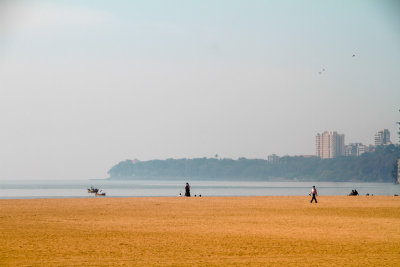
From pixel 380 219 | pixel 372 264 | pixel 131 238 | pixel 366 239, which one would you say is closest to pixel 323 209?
pixel 380 219

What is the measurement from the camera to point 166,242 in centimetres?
2247

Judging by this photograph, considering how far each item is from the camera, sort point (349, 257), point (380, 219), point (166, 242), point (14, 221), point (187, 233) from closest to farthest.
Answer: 1. point (349, 257)
2. point (166, 242)
3. point (187, 233)
4. point (14, 221)
5. point (380, 219)

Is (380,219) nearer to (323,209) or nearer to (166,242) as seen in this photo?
(323,209)

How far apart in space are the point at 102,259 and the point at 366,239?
1094 centimetres

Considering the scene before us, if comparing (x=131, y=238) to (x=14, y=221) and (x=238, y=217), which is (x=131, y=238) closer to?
(x=14, y=221)

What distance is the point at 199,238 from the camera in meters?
23.8

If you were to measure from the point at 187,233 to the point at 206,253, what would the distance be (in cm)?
602

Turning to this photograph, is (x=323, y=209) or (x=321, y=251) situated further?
(x=323, y=209)

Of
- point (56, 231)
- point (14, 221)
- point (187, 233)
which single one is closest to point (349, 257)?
point (187, 233)

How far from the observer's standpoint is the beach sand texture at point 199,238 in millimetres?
18406

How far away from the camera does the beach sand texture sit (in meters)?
18.4

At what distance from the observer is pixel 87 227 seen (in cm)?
2766

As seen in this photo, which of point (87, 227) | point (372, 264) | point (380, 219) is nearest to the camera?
point (372, 264)

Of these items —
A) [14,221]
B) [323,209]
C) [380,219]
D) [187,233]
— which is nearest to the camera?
[187,233]
